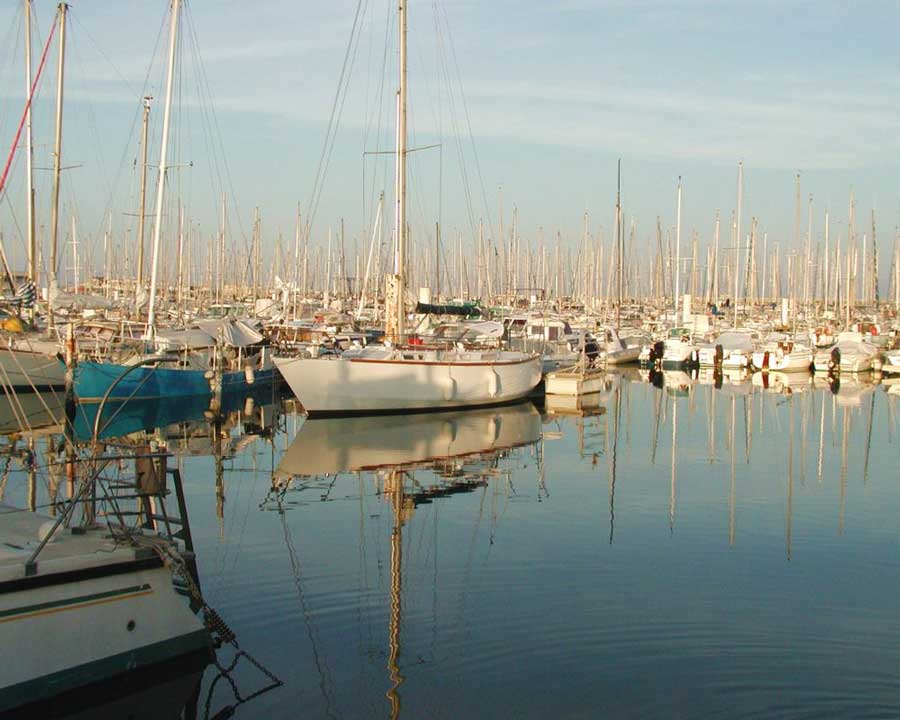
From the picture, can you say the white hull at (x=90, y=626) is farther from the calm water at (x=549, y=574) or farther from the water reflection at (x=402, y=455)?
the water reflection at (x=402, y=455)

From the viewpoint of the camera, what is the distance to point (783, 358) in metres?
57.6

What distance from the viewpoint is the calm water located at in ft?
33.1

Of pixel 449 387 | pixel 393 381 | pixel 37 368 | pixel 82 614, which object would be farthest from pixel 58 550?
pixel 37 368

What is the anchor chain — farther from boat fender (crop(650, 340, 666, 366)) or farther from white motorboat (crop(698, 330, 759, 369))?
boat fender (crop(650, 340, 666, 366))

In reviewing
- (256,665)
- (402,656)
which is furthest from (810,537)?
(256,665)

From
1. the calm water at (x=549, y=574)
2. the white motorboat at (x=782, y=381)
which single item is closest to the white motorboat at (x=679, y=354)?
the white motorboat at (x=782, y=381)

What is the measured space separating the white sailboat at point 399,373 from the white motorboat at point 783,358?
25.4 metres

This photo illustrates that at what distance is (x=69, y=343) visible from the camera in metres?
33.6

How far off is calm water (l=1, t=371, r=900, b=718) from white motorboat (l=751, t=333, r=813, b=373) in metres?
28.5

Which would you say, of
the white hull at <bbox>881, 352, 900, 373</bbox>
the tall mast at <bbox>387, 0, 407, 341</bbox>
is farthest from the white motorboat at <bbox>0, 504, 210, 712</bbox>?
the white hull at <bbox>881, 352, 900, 373</bbox>

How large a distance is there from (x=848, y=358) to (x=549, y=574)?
158 ft

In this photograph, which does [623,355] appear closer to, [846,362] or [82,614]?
[846,362]

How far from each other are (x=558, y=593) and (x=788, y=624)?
2.81 m

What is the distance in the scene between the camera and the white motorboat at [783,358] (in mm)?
57625
